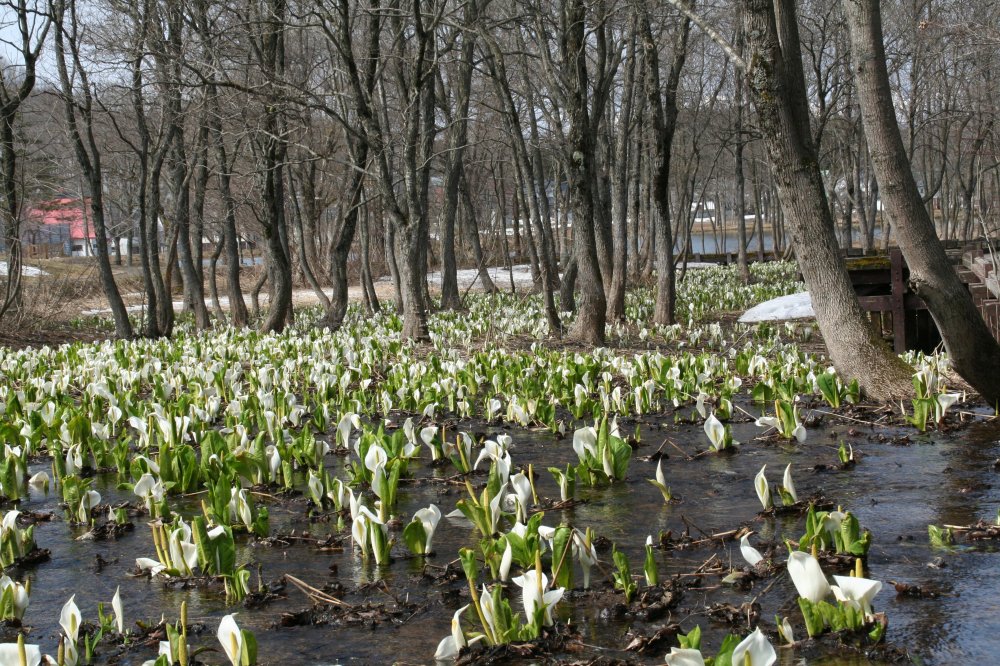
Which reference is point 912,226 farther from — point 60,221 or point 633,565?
point 60,221

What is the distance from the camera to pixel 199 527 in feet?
11.5

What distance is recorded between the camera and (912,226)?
18.9 ft

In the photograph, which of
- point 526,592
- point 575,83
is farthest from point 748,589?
point 575,83

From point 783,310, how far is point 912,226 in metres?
7.67

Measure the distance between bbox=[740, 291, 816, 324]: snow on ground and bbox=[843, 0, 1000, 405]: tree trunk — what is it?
7047mm

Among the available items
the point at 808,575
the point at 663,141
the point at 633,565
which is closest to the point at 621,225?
the point at 663,141

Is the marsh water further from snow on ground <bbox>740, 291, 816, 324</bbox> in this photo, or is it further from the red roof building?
the red roof building

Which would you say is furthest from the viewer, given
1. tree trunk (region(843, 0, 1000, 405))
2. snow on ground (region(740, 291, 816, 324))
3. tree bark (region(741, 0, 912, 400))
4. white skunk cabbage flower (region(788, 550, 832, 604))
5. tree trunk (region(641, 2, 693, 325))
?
snow on ground (region(740, 291, 816, 324))

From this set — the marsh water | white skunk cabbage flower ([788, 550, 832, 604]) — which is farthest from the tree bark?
white skunk cabbage flower ([788, 550, 832, 604])

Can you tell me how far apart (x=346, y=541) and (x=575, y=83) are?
747 cm

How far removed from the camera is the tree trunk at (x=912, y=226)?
5.77m

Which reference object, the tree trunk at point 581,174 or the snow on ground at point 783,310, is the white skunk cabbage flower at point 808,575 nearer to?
the tree trunk at point 581,174

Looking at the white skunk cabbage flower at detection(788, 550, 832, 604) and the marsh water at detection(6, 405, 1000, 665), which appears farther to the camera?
the marsh water at detection(6, 405, 1000, 665)

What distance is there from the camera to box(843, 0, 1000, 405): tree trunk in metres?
5.77
